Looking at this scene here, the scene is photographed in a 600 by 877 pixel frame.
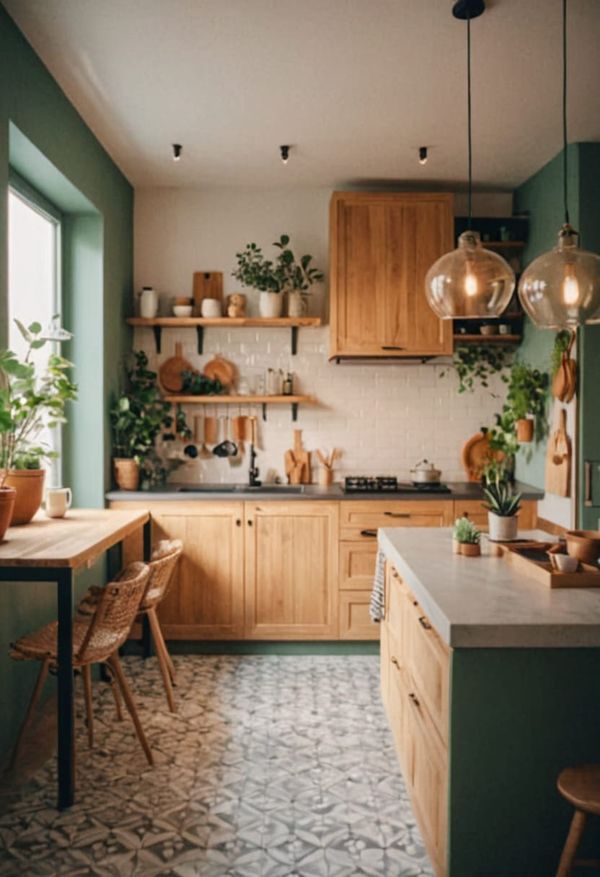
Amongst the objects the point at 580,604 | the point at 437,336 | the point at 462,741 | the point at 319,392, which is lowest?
the point at 462,741

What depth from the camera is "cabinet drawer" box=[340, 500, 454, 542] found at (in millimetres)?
4613

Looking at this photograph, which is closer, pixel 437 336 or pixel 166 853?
pixel 166 853

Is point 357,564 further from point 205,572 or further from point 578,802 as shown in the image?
point 578,802

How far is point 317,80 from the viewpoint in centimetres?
351

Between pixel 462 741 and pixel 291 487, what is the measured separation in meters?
3.25

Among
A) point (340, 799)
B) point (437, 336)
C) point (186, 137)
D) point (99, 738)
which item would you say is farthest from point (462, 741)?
point (186, 137)

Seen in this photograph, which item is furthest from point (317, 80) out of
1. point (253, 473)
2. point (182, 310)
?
point (253, 473)

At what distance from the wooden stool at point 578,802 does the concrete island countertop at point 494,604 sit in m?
0.32

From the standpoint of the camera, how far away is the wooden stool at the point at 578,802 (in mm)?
1758

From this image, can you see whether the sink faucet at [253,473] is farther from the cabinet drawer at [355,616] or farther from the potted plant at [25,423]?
the potted plant at [25,423]

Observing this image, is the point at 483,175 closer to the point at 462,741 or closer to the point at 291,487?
the point at 291,487

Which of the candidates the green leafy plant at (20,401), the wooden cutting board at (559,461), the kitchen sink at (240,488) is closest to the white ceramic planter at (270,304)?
the kitchen sink at (240,488)

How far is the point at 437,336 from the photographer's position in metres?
4.83

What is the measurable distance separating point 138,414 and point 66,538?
1.85m
